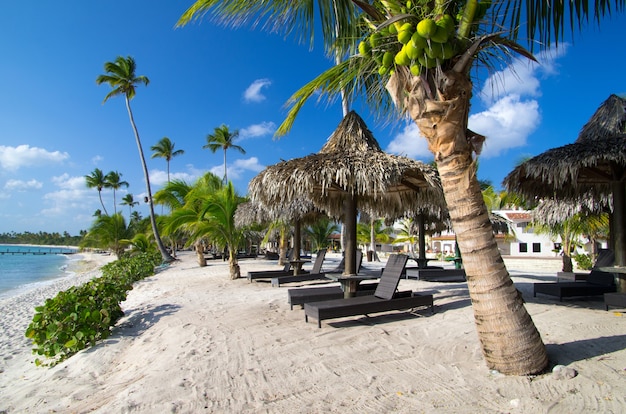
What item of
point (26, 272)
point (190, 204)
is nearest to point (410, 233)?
point (190, 204)

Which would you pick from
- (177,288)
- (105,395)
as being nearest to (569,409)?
(105,395)

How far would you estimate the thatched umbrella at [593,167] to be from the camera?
595 centimetres

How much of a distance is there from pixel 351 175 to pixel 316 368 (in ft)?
10.5

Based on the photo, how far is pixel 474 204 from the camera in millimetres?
2953

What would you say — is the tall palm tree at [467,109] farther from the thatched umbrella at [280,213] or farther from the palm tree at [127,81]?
the palm tree at [127,81]

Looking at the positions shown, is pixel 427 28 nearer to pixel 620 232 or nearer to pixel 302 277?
pixel 620 232

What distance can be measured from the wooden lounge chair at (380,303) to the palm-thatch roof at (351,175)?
1.34 m

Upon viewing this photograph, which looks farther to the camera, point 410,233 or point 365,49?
point 410,233

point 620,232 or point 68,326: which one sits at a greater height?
point 620,232

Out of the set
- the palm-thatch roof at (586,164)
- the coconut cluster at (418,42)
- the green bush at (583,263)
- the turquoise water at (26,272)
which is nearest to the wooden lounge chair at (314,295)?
the palm-thatch roof at (586,164)

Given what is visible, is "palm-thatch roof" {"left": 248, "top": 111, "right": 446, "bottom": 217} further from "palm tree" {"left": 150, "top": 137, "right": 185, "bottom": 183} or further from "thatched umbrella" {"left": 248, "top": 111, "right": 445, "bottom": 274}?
"palm tree" {"left": 150, "top": 137, "right": 185, "bottom": 183}

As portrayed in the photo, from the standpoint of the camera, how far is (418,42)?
2.62 metres

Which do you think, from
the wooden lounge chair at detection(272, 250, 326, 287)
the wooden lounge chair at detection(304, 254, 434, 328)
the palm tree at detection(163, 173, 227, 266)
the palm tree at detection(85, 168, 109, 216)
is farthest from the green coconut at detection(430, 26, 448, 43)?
the palm tree at detection(85, 168, 109, 216)

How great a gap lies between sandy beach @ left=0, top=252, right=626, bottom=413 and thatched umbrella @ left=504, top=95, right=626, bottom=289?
204 cm
